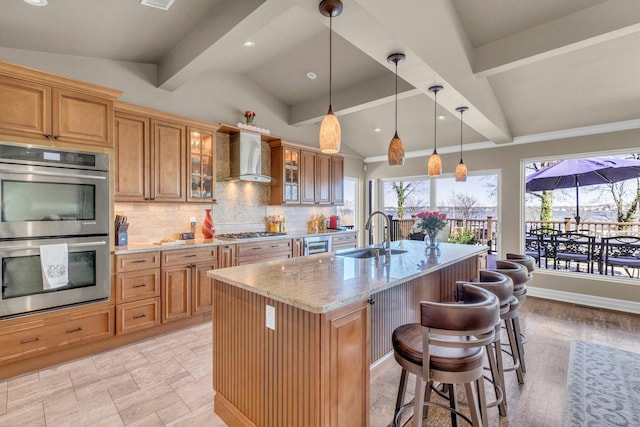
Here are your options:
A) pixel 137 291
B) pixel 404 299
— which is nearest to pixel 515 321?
pixel 404 299

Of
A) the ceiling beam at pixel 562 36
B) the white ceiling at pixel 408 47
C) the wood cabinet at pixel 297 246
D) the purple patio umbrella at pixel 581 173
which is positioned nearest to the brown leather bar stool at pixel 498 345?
the white ceiling at pixel 408 47

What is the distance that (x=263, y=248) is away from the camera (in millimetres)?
4309

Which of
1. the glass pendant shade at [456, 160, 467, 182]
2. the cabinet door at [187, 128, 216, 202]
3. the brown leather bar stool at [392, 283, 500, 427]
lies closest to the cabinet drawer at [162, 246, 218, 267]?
the cabinet door at [187, 128, 216, 202]

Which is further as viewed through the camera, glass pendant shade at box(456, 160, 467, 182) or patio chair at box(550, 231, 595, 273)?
patio chair at box(550, 231, 595, 273)

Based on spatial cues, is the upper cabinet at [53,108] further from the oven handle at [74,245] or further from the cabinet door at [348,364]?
the cabinet door at [348,364]

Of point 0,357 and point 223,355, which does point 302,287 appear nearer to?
point 223,355

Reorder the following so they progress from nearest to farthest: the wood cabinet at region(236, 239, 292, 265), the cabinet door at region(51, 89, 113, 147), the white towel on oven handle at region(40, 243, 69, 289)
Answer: the white towel on oven handle at region(40, 243, 69, 289), the cabinet door at region(51, 89, 113, 147), the wood cabinet at region(236, 239, 292, 265)

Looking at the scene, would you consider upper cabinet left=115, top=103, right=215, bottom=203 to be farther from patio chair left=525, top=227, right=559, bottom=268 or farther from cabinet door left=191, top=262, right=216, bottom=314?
patio chair left=525, top=227, right=559, bottom=268

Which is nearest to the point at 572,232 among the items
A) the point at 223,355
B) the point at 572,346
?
the point at 572,346

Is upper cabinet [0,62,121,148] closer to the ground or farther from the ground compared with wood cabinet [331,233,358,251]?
farther from the ground

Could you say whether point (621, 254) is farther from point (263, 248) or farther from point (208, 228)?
point (208, 228)

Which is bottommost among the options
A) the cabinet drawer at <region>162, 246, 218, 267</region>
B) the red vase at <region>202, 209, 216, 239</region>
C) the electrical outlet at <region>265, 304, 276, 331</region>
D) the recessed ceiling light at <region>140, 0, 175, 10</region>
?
the electrical outlet at <region>265, 304, 276, 331</region>

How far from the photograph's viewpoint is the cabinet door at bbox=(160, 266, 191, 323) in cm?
336

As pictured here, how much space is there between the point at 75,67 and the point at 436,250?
14.0 ft
